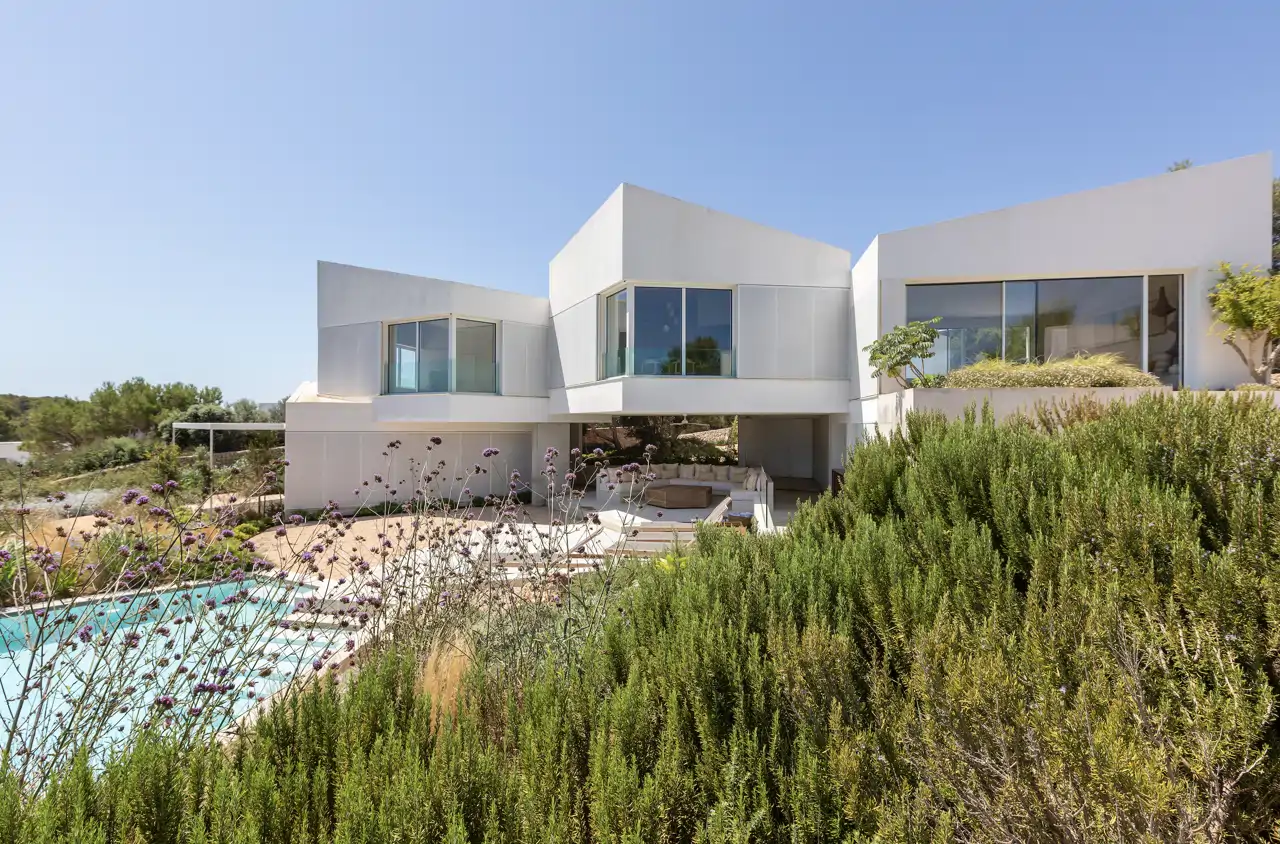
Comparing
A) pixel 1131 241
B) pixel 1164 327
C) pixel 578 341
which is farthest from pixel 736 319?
pixel 1164 327

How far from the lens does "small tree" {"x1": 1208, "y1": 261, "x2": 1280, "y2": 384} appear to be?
347 inches

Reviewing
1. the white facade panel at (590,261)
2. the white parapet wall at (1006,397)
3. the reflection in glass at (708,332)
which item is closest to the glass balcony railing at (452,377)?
the white facade panel at (590,261)

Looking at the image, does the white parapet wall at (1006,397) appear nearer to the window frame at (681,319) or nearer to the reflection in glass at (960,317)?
the reflection in glass at (960,317)

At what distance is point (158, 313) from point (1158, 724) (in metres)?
33.4

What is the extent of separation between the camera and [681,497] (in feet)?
47.6

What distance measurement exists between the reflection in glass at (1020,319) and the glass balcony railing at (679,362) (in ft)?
19.1

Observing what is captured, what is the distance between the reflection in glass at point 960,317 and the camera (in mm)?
10750

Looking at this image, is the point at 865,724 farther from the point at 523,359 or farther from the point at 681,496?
the point at 523,359

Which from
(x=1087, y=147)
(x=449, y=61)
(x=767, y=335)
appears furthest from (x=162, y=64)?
(x=1087, y=147)

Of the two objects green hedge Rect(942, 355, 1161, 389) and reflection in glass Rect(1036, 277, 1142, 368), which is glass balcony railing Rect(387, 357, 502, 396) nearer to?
green hedge Rect(942, 355, 1161, 389)

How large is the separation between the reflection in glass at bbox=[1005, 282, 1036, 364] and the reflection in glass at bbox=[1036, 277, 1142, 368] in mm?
122

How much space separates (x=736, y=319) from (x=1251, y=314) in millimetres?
9215

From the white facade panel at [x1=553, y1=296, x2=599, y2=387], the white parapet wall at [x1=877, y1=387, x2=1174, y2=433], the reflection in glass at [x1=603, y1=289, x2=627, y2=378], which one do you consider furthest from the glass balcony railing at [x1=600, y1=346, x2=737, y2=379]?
the white parapet wall at [x1=877, y1=387, x2=1174, y2=433]

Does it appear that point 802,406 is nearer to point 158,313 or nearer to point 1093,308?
point 1093,308
